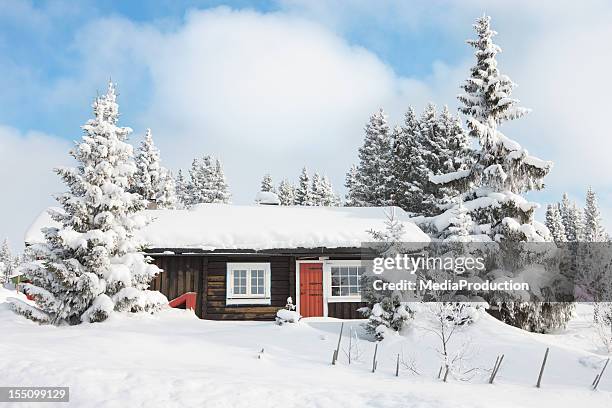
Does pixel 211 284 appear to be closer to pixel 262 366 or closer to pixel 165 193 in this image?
pixel 262 366

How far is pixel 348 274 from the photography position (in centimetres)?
1838

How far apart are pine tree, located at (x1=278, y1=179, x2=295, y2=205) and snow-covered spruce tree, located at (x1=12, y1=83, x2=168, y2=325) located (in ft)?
125

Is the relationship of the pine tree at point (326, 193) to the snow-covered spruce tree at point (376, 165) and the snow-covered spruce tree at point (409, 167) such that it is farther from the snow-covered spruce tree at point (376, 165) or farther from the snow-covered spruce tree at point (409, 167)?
the snow-covered spruce tree at point (409, 167)

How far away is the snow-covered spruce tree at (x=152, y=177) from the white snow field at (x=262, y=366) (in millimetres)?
24573

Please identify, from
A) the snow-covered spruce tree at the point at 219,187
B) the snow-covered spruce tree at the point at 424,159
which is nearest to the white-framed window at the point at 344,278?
the snow-covered spruce tree at the point at 424,159

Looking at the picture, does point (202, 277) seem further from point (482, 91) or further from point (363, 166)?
point (363, 166)

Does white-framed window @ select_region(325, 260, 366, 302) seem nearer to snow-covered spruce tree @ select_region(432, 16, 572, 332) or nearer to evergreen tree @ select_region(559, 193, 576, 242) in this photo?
snow-covered spruce tree @ select_region(432, 16, 572, 332)

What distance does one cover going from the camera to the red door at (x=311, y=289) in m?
18.0


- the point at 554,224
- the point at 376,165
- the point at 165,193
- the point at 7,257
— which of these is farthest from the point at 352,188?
the point at 7,257

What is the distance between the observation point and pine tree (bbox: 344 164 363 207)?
1446 inches

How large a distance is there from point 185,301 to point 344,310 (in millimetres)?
5805

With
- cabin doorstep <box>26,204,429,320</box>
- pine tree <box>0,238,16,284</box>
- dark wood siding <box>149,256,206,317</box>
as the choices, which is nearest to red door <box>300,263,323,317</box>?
cabin doorstep <box>26,204,429,320</box>

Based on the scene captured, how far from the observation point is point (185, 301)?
1706 centimetres

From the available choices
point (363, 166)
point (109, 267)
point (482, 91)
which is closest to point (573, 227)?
point (363, 166)
